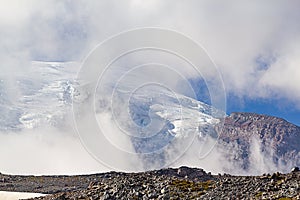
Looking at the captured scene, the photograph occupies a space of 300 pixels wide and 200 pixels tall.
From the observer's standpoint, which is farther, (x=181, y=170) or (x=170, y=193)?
(x=181, y=170)

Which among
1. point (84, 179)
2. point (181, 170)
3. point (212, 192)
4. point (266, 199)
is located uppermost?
point (84, 179)

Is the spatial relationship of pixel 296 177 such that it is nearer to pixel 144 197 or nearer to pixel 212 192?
pixel 212 192

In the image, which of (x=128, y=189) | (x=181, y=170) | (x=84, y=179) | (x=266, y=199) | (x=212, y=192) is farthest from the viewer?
(x=84, y=179)

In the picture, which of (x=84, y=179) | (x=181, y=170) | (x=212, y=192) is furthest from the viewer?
(x=84, y=179)

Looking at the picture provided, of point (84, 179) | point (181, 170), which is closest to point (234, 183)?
point (181, 170)

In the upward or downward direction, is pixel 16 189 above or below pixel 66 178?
below

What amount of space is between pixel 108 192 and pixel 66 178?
95.8 meters

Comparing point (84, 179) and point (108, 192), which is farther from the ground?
point (84, 179)

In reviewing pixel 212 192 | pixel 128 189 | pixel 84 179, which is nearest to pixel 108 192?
pixel 128 189

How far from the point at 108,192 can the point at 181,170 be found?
208 ft

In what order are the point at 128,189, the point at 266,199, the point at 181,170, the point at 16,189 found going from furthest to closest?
the point at 16,189 → the point at 181,170 → the point at 128,189 → the point at 266,199

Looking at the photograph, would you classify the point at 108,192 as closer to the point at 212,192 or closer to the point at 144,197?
the point at 144,197

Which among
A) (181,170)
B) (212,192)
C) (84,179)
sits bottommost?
(212,192)

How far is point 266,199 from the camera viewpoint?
1905 inches
